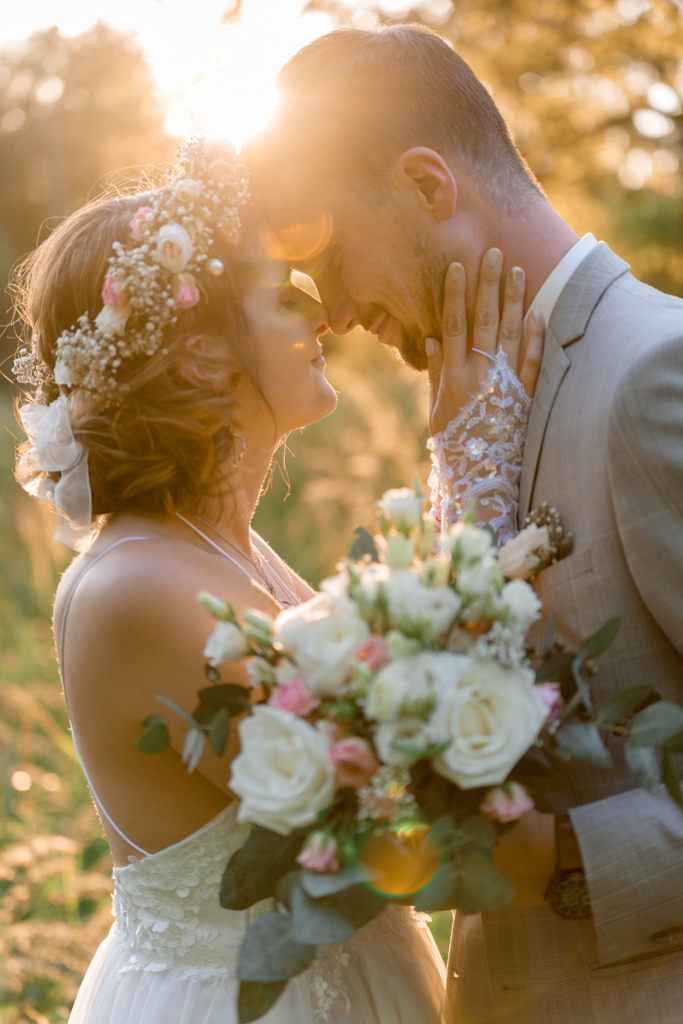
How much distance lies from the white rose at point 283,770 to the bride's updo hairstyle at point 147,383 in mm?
1179

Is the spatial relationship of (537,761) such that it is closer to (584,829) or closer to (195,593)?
(584,829)

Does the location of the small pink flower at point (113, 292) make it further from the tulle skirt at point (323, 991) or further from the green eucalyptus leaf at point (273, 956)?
the tulle skirt at point (323, 991)

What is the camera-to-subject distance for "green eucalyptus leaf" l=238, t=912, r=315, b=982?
1.42 metres

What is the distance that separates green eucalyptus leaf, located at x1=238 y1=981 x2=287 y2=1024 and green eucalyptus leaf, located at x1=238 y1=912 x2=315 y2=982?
1.5 inches

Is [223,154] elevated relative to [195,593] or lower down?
elevated

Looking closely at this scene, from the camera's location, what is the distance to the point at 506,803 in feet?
4.91

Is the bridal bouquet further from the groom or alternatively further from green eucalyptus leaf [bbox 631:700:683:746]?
the groom

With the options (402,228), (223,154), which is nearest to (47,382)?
(223,154)

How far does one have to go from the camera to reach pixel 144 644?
210cm

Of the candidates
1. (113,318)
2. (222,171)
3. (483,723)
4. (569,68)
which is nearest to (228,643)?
(483,723)

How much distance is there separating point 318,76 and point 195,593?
66.0 inches

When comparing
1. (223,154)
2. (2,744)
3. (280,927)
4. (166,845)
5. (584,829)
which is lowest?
(2,744)

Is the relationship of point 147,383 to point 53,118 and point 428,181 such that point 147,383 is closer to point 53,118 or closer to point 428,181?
point 428,181

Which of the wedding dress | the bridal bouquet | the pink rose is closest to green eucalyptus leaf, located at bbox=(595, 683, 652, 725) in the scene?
the bridal bouquet
